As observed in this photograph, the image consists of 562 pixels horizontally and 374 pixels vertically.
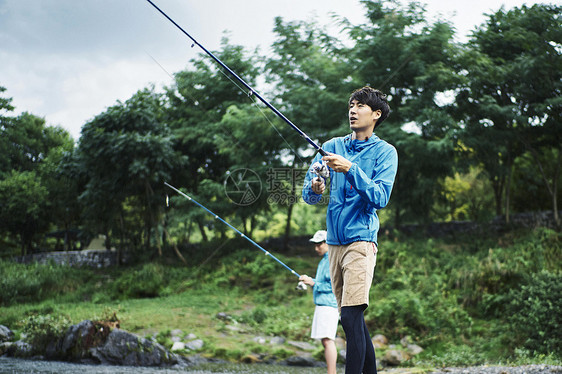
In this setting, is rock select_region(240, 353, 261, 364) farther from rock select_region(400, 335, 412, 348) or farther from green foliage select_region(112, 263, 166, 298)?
green foliage select_region(112, 263, 166, 298)

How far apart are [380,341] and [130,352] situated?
152 inches

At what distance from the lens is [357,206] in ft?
9.55

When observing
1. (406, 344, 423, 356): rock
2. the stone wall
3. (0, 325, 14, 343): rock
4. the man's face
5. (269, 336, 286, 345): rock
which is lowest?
(0, 325, 14, 343): rock

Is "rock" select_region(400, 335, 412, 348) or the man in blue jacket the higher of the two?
the man in blue jacket

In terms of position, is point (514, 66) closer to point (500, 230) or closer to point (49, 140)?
point (500, 230)

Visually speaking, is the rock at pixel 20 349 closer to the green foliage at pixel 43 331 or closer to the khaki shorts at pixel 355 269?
the green foliage at pixel 43 331

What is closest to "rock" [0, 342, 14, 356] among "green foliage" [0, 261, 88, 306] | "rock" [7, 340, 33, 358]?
"rock" [7, 340, 33, 358]

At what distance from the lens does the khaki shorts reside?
2.80 m

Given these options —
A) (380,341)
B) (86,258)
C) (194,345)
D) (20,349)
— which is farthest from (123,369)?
(86,258)

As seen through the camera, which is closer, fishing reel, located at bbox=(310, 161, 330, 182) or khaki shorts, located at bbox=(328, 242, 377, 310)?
khaki shorts, located at bbox=(328, 242, 377, 310)

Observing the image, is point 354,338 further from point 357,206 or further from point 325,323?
point 325,323

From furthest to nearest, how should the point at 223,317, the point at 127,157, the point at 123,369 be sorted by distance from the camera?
the point at 127,157
the point at 223,317
the point at 123,369

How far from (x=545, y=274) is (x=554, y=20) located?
7177mm

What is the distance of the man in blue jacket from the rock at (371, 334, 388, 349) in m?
5.21
